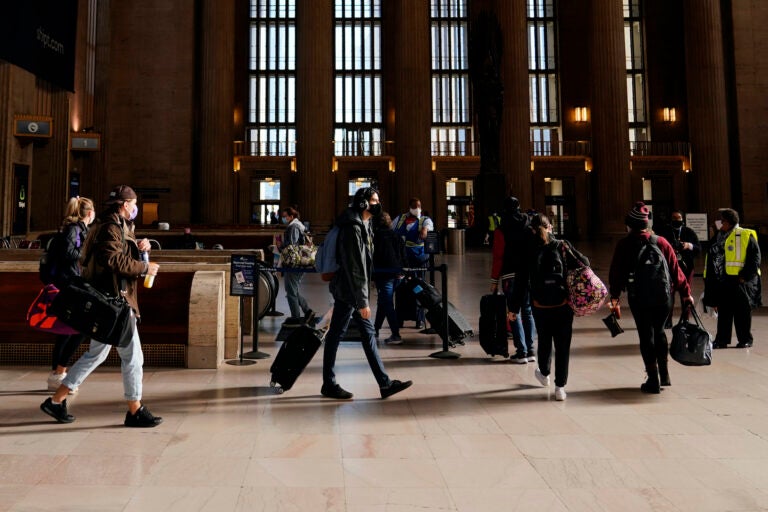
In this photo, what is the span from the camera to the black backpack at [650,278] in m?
5.12

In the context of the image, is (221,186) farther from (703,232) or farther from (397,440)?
(397,440)

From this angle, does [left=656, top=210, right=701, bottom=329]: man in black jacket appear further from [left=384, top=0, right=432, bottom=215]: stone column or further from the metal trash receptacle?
[left=384, top=0, right=432, bottom=215]: stone column

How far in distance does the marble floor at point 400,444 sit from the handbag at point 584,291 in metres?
0.82

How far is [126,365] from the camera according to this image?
412 centimetres

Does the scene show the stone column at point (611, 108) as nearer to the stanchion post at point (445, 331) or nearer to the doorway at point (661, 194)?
the doorway at point (661, 194)

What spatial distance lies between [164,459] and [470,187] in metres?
37.8

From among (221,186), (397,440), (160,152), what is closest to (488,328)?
(397,440)

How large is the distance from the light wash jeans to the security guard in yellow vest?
677 centimetres

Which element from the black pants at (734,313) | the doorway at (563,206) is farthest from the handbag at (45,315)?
the doorway at (563,206)

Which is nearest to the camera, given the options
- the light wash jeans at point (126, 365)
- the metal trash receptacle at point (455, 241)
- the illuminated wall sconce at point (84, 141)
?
the light wash jeans at point (126, 365)

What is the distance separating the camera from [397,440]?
3988 millimetres

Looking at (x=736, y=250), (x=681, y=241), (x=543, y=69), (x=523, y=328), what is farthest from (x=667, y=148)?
(x=523, y=328)

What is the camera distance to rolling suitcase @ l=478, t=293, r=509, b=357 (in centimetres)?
662

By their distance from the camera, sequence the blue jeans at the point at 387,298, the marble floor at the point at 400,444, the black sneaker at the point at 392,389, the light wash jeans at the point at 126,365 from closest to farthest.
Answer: the marble floor at the point at 400,444 → the light wash jeans at the point at 126,365 → the black sneaker at the point at 392,389 → the blue jeans at the point at 387,298
